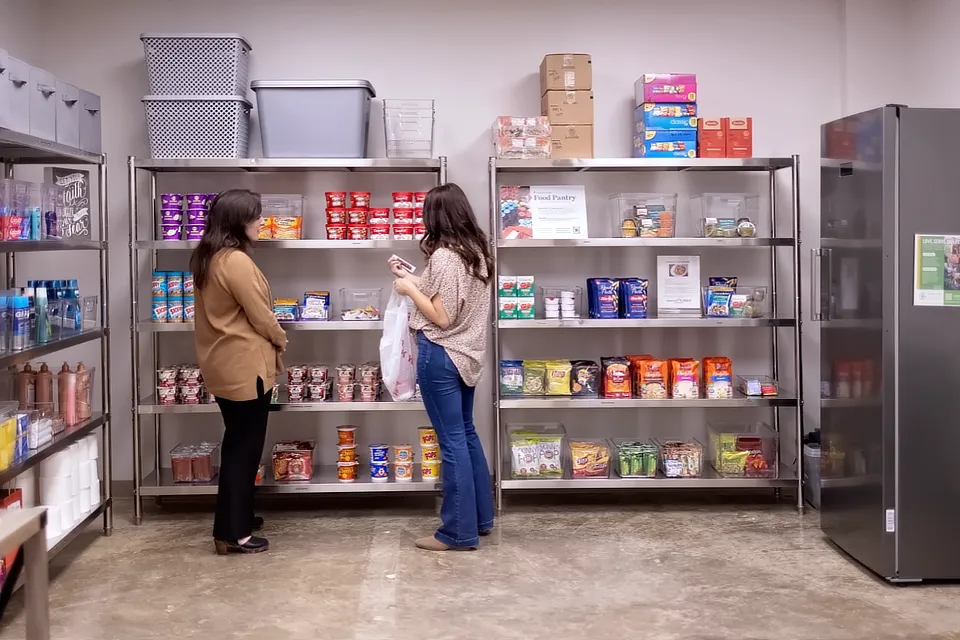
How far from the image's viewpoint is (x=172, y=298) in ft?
17.9

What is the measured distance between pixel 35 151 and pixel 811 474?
473 centimetres

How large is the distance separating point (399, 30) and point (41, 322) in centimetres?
289

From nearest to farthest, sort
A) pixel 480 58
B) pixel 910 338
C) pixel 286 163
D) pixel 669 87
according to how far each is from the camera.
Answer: pixel 910 338
pixel 286 163
pixel 669 87
pixel 480 58

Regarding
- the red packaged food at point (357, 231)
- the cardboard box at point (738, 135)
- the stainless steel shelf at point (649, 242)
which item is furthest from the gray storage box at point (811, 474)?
the red packaged food at point (357, 231)

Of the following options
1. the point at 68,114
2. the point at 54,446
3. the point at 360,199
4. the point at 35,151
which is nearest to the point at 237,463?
the point at 54,446

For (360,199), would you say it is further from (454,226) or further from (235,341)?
(235,341)

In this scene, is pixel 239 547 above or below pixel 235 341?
below

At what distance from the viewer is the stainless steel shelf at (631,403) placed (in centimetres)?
556

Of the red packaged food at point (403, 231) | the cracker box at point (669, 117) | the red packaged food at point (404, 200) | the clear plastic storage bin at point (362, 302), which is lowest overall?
the clear plastic storage bin at point (362, 302)

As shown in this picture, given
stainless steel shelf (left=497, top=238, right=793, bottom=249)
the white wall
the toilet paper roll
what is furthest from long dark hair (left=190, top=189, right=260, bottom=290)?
stainless steel shelf (left=497, top=238, right=793, bottom=249)

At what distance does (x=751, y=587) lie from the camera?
4328mm

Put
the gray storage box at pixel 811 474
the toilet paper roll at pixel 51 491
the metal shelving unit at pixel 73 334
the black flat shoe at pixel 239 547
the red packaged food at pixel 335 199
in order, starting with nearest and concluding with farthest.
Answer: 1. the metal shelving unit at pixel 73 334
2. the toilet paper roll at pixel 51 491
3. the black flat shoe at pixel 239 547
4. the red packaged food at pixel 335 199
5. the gray storage box at pixel 811 474

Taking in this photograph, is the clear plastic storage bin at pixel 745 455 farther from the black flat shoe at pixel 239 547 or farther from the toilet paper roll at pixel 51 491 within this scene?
the toilet paper roll at pixel 51 491

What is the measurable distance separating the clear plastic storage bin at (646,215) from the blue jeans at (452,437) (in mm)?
1508
